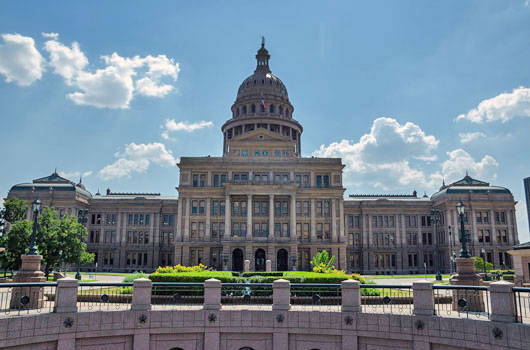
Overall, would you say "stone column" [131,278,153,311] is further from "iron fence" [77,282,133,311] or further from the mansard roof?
the mansard roof

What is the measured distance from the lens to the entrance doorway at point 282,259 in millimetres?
68000

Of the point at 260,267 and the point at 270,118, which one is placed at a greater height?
the point at 270,118

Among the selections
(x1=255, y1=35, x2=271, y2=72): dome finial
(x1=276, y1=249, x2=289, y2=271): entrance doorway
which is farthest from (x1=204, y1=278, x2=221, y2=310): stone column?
(x1=255, y1=35, x2=271, y2=72): dome finial

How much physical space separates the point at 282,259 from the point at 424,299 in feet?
177

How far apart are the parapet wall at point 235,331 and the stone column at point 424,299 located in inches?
14.6

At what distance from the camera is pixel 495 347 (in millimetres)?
13422

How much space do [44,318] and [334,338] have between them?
35.3ft

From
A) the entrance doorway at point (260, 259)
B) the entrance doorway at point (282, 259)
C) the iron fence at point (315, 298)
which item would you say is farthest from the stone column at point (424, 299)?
the entrance doorway at point (260, 259)

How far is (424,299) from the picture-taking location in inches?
612

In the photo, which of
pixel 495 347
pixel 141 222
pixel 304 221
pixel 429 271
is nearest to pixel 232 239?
pixel 304 221

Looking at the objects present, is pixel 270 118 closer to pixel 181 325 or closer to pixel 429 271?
pixel 429 271

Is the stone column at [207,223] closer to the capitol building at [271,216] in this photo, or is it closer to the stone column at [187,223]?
the capitol building at [271,216]

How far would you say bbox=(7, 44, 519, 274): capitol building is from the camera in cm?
6875

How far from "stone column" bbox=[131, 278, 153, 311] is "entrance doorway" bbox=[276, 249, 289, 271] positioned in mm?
52897
